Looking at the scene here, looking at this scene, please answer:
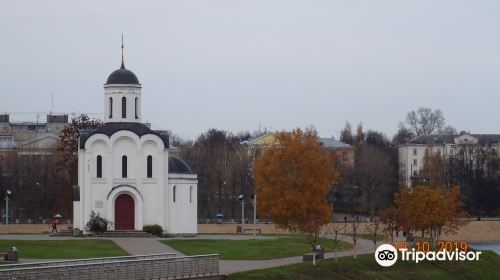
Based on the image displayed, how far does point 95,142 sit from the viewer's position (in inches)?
3393

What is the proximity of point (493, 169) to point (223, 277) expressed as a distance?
98545mm

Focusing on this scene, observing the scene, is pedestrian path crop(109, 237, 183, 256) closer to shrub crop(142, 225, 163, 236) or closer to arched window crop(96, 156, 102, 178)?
shrub crop(142, 225, 163, 236)

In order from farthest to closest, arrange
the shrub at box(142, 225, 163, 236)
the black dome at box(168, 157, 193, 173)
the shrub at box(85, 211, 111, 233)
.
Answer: the black dome at box(168, 157, 193, 173) < the shrub at box(142, 225, 163, 236) < the shrub at box(85, 211, 111, 233)

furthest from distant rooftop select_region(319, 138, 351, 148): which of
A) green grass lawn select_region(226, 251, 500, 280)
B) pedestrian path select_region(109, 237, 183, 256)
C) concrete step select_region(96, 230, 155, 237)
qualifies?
green grass lawn select_region(226, 251, 500, 280)

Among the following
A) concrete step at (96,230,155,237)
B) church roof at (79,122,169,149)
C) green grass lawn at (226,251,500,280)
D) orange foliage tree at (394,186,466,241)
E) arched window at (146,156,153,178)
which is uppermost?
church roof at (79,122,169,149)

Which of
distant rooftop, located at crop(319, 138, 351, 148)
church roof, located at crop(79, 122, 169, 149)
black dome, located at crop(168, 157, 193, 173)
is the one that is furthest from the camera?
distant rooftop, located at crop(319, 138, 351, 148)

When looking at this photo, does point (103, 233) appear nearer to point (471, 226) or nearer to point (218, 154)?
point (471, 226)

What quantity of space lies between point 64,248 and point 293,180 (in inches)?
752

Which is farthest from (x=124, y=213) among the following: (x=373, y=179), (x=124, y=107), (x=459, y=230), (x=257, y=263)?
(x=373, y=179)

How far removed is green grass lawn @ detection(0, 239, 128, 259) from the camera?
65.8 m

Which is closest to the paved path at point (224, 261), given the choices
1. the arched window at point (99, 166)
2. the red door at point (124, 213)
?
the red door at point (124, 213)

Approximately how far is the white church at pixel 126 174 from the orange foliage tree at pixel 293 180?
18.5ft

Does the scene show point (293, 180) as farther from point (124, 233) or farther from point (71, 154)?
point (71, 154)

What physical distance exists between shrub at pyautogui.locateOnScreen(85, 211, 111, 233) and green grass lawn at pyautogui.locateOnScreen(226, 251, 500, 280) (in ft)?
66.9
